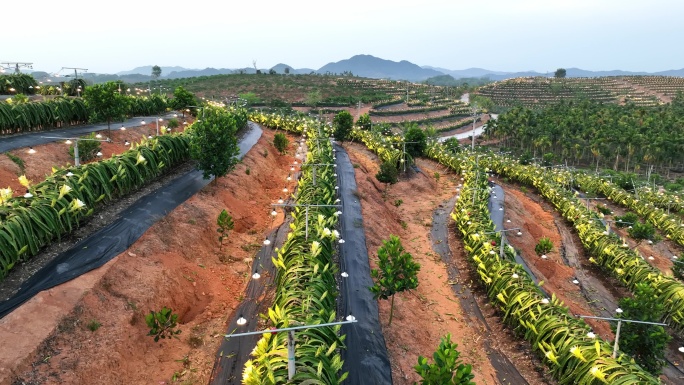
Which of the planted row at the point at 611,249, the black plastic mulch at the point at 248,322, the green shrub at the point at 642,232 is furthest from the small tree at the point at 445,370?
the green shrub at the point at 642,232

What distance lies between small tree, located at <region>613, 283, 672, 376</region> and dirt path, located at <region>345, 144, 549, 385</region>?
305 cm

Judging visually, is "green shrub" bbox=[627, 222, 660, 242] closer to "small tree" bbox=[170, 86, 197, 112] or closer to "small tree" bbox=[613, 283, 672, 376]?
"small tree" bbox=[613, 283, 672, 376]

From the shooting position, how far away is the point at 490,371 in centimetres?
1079

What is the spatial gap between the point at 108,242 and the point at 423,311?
10.0 meters

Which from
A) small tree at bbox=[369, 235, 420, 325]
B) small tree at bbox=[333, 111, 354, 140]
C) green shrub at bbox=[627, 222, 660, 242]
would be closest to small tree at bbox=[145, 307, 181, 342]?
small tree at bbox=[369, 235, 420, 325]

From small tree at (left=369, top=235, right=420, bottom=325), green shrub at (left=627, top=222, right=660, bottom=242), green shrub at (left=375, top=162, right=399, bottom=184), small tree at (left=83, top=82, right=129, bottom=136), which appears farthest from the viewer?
green shrub at (left=375, top=162, right=399, bottom=184)

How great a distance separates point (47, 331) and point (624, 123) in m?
76.2

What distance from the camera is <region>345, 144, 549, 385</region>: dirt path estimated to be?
35.6 feet

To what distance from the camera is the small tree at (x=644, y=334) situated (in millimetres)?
11320

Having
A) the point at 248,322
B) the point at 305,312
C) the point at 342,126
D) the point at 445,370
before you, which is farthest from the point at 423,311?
the point at 342,126

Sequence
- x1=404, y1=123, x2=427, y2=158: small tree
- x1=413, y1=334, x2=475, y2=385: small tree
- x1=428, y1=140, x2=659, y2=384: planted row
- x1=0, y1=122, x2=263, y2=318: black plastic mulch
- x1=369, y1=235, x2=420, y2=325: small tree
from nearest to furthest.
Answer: x1=413, y1=334, x2=475, y2=385: small tree → x1=428, y1=140, x2=659, y2=384: planted row → x1=0, y1=122, x2=263, y2=318: black plastic mulch → x1=369, y1=235, x2=420, y2=325: small tree → x1=404, y1=123, x2=427, y2=158: small tree

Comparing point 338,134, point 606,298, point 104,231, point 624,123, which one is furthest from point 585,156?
point 104,231

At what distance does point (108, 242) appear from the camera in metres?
11.8

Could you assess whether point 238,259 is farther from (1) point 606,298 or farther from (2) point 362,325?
(1) point 606,298
